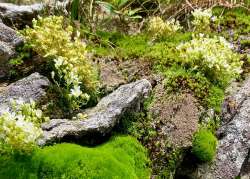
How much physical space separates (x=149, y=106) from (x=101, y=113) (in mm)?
700

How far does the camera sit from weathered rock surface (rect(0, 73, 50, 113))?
4.72 metres

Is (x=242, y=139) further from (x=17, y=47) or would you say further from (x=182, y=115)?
(x=17, y=47)

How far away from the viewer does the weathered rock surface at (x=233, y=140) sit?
16.3 ft

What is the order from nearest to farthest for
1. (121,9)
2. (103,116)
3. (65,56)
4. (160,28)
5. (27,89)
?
(103,116) < (27,89) < (65,56) < (160,28) < (121,9)

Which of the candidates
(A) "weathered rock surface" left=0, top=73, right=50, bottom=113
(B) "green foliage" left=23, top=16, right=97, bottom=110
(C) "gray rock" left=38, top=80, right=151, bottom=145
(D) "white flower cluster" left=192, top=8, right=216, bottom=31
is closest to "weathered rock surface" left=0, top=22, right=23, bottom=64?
(B) "green foliage" left=23, top=16, right=97, bottom=110

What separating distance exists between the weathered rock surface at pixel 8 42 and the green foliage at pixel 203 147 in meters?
2.04

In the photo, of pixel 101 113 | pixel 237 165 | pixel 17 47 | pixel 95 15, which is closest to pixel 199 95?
pixel 237 165

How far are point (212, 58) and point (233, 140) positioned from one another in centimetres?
87

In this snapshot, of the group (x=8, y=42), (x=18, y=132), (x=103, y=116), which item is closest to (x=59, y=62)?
(x=103, y=116)

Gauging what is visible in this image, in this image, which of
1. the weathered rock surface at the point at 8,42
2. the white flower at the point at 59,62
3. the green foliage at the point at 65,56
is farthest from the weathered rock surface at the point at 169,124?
the weathered rock surface at the point at 8,42

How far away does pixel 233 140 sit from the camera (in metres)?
5.20

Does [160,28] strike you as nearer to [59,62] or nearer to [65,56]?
[65,56]

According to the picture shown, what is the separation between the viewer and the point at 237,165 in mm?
5082

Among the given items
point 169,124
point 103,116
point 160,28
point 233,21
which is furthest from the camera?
point 233,21
